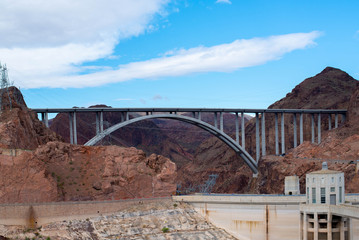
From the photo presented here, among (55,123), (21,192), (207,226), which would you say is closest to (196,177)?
(55,123)

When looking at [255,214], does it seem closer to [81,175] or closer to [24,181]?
[81,175]

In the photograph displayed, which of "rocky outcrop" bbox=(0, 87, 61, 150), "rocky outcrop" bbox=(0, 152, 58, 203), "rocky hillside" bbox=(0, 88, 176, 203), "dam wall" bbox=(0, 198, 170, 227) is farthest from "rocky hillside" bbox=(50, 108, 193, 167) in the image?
"rocky outcrop" bbox=(0, 152, 58, 203)

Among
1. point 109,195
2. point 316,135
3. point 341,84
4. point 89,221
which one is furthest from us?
point 341,84

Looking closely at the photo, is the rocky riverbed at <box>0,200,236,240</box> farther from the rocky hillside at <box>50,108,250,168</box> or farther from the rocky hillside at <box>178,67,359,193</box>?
the rocky hillside at <box>50,108,250,168</box>

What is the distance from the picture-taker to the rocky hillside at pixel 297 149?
94000mm

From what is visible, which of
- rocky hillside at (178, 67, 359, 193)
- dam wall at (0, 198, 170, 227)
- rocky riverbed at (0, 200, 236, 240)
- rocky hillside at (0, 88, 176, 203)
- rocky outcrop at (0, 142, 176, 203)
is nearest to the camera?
dam wall at (0, 198, 170, 227)

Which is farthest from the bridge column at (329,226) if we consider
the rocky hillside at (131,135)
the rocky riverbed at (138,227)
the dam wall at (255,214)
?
the rocky hillside at (131,135)

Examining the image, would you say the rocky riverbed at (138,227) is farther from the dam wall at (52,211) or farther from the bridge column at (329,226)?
the bridge column at (329,226)

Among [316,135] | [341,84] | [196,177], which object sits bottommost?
[196,177]

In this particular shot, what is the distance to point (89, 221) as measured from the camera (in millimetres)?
60312

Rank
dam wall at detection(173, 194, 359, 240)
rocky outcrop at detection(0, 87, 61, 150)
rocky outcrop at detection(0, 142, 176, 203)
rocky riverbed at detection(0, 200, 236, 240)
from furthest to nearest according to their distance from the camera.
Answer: dam wall at detection(173, 194, 359, 240), rocky outcrop at detection(0, 87, 61, 150), rocky outcrop at detection(0, 142, 176, 203), rocky riverbed at detection(0, 200, 236, 240)

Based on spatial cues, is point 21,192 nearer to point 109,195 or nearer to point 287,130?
point 109,195

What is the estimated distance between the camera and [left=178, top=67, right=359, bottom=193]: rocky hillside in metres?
94.0

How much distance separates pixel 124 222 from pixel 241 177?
65.0 m
